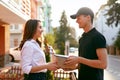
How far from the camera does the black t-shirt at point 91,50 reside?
394cm

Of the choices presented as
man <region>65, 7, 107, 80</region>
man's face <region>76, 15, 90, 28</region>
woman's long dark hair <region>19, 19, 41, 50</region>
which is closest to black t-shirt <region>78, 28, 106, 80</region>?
man <region>65, 7, 107, 80</region>

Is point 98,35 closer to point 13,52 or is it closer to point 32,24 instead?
point 32,24

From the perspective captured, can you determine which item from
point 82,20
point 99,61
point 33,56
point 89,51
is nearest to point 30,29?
point 33,56

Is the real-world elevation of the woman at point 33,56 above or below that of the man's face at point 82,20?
below

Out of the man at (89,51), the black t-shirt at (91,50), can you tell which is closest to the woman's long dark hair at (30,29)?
the man at (89,51)

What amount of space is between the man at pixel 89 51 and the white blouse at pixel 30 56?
49 cm

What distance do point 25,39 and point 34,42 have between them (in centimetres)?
13

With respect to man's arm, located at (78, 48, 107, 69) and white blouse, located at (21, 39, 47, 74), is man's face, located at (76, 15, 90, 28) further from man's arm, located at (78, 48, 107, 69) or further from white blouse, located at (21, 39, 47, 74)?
white blouse, located at (21, 39, 47, 74)

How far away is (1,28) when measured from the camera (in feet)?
80.9

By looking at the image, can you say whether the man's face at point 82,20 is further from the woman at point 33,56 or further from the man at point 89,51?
the woman at point 33,56

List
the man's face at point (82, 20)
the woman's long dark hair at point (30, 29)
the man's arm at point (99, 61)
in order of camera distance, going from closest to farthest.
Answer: the man's arm at point (99, 61) < the man's face at point (82, 20) < the woman's long dark hair at point (30, 29)

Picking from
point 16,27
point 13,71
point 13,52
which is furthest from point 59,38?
point 13,71

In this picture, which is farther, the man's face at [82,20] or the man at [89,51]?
the man's face at [82,20]

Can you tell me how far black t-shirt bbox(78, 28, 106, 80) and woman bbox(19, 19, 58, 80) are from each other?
13.3 inches
